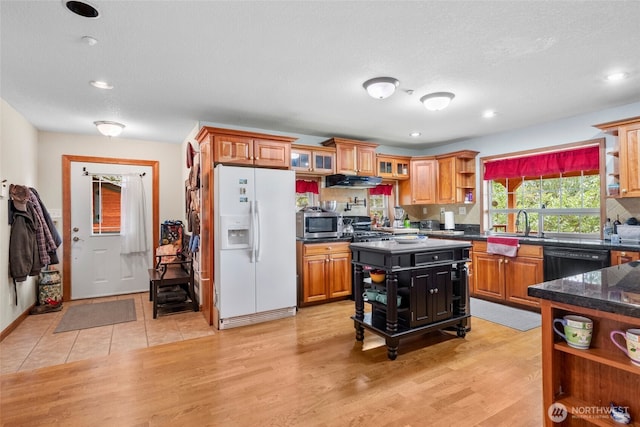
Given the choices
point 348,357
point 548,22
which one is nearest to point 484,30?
point 548,22

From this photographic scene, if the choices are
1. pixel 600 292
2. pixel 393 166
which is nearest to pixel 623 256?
pixel 600 292

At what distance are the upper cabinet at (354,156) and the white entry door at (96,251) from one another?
3.16 meters

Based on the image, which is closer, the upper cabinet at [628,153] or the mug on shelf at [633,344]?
the mug on shelf at [633,344]

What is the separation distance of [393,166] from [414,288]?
321cm

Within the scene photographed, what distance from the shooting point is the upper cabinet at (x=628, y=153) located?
3532 millimetres

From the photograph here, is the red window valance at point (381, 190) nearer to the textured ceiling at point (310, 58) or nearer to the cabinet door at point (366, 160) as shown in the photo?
the cabinet door at point (366, 160)

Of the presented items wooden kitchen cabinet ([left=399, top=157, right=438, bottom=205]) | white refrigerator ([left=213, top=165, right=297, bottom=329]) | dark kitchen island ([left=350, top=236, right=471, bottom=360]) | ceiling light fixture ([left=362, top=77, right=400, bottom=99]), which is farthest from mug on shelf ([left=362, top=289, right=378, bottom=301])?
wooden kitchen cabinet ([left=399, top=157, right=438, bottom=205])

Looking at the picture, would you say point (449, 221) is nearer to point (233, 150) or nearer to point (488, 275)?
point (488, 275)

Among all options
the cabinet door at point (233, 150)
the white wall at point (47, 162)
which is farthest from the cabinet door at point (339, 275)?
the white wall at point (47, 162)

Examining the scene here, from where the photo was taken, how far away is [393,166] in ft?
19.0

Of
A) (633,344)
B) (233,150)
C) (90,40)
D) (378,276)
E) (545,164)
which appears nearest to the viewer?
(633,344)

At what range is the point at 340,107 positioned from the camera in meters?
3.79

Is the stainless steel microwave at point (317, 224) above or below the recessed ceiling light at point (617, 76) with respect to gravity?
below

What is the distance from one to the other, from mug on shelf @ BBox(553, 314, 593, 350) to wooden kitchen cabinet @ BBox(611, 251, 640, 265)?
2720mm
